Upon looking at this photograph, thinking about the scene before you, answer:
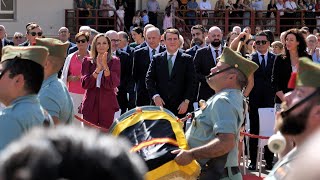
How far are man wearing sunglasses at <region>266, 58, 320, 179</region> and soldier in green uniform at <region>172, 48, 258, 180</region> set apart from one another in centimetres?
127

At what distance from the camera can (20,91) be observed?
4.15 metres

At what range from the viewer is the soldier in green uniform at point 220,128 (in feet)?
16.4

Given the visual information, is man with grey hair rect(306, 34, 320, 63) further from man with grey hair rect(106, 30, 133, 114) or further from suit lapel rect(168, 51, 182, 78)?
suit lapel rect(168, 51, 182, 78)

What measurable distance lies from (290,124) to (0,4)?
2284 cm

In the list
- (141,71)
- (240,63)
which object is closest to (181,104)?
(141,71)

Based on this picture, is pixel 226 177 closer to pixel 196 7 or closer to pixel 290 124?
pixel 290 124

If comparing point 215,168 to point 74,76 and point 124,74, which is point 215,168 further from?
point 124,74

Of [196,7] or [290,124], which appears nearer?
[290,124]

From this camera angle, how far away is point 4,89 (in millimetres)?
4176

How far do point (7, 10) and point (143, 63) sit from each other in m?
15.5

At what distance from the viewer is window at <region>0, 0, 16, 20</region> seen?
25069 millimetres

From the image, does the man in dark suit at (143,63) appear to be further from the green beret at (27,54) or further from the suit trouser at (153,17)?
the suit trouser at (153,17)

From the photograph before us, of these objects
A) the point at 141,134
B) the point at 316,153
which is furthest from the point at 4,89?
the point at 316,153

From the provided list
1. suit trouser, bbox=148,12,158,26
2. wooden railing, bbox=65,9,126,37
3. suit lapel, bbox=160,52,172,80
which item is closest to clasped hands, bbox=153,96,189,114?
suit lapel, bbox=160,52,172,80
